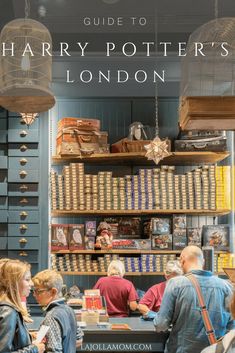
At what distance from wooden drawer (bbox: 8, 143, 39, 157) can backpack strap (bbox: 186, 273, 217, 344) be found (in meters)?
3.60

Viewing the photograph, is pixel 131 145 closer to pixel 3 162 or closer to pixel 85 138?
pixel 85 138

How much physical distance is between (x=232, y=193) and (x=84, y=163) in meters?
1.78

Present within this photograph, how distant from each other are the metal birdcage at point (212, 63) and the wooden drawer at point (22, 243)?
8.39 ft

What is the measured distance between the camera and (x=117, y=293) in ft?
22.7

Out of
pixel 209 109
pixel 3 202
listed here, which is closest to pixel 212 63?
pixel 209 109

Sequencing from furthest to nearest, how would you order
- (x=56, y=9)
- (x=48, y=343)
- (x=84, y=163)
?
1. (x=84, y=163)
2. (x=56, y=9)
3. (x=48, y=343)

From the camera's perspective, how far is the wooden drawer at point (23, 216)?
779 cm

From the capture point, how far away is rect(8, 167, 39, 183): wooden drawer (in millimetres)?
7832

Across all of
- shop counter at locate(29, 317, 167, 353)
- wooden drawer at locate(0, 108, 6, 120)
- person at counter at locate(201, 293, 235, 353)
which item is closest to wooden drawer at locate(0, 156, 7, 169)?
wooden drawer at locate(0, 108, 6, 120)

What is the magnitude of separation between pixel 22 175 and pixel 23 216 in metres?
0.47

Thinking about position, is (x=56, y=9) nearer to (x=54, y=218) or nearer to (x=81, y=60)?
(x=81, y=60)

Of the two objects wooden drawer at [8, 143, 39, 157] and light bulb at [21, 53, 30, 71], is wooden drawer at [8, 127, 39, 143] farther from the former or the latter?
light bulb at [21, 53, 30, 71]

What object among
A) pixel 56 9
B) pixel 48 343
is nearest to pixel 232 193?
pixel 56 9

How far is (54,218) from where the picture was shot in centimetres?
823
